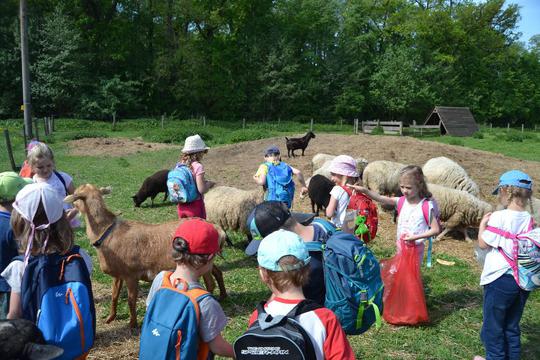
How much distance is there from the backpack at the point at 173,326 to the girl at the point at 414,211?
265cm

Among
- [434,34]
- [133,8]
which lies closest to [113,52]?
[133,8]

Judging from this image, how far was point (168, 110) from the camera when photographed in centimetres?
4409

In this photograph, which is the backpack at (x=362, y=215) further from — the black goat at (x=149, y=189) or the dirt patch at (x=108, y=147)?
the dirt patch at (x=108, y=147)

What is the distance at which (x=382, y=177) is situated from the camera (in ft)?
38.7

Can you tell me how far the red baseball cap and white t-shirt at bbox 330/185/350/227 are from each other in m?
2.30

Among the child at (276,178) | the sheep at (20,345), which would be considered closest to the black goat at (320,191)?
the child at (276,178)

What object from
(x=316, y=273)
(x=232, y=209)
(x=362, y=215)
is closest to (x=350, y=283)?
(x=316, y=273)

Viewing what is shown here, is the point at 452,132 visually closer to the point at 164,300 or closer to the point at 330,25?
the point at 330,25

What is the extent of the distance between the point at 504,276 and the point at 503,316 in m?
0.35

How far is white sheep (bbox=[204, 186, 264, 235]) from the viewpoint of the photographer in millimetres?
7875

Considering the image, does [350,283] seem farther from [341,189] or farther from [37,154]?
[37,154]

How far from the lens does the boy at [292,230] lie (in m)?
2.86

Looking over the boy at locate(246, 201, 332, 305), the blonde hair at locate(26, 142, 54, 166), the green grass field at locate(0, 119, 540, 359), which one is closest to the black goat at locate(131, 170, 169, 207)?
the green grass field at locate(0, 119, 540, 359)

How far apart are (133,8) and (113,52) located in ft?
20.9
